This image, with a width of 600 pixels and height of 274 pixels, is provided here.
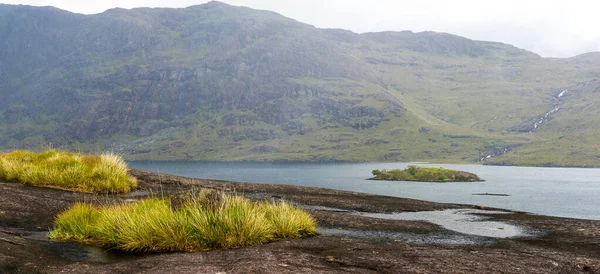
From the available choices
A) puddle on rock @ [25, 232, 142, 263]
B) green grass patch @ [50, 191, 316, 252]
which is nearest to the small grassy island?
green grass patch @ [50, 191, 316, 252]

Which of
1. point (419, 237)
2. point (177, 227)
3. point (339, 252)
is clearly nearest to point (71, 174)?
point (177, 227)

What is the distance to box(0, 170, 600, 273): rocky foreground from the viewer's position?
32.4 ft

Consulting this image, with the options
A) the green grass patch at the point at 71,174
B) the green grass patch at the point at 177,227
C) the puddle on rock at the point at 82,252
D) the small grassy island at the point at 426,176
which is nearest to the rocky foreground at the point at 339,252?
the puddle on rock at the point at 82,252

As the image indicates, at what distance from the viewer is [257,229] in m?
13.5

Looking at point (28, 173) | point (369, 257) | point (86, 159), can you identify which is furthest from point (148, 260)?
point (86, 159)

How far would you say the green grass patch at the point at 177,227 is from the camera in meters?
12.7

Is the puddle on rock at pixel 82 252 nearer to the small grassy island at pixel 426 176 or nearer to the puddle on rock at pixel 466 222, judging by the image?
the puddle on rock at pixel 466 222

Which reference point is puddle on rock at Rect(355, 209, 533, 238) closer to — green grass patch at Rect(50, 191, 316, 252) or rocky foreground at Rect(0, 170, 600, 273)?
rocky foreground at Rect(0, 170, 600, 273)

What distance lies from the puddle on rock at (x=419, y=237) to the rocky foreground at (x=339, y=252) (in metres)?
0.04

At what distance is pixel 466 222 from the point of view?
841 inches

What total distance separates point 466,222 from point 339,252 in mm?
12004

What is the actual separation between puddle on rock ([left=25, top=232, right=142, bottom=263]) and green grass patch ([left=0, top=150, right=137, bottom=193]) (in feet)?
36.4

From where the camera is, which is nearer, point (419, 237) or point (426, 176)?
point (419, 237)

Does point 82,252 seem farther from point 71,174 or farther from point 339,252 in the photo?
point 71,174
